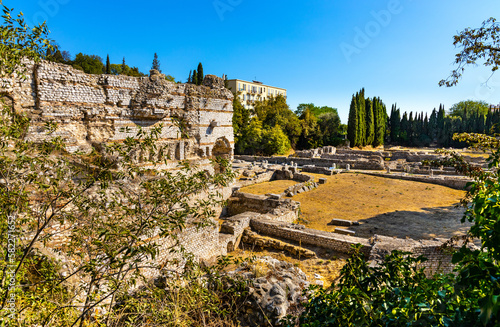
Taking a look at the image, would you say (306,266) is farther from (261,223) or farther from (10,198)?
(10,198)

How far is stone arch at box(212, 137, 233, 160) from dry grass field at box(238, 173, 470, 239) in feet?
10.1

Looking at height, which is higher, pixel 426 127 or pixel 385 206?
pixel 426 127

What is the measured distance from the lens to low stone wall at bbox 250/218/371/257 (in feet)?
28.3

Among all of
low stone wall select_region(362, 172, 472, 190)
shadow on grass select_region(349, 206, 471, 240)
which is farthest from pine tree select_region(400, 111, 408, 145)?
shadow on grass select_region(349, 206, 471, 240)

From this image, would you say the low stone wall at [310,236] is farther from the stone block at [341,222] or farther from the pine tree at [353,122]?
the pine tree at [353,122]

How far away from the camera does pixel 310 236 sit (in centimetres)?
925

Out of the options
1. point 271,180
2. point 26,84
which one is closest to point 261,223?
point 26,84

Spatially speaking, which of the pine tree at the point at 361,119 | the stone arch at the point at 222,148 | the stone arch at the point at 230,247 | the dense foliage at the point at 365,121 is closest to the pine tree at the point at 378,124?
the dense foliage at the point at 365,121

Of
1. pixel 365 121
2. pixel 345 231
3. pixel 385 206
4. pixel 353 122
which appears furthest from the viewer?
pixel 365 121

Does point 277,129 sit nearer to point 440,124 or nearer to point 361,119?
point 361,119

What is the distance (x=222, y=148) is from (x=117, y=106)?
6220 mm

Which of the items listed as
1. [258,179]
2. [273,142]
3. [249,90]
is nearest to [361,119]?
[273,142]

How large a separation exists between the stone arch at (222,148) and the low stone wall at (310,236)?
5869 millimetres

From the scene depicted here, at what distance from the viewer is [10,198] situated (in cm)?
282
